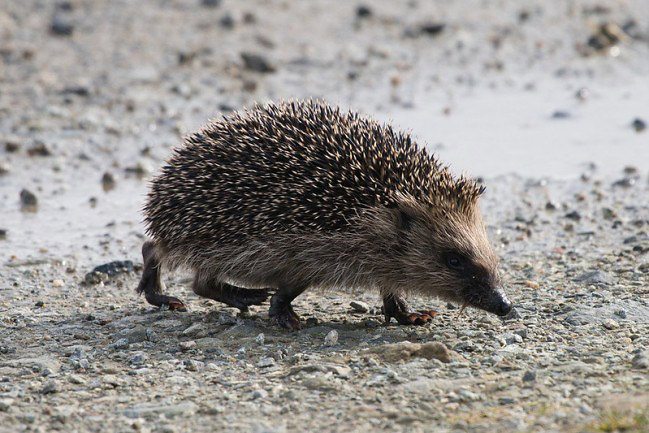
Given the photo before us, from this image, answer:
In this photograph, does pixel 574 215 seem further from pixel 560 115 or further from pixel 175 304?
pixel 175 304

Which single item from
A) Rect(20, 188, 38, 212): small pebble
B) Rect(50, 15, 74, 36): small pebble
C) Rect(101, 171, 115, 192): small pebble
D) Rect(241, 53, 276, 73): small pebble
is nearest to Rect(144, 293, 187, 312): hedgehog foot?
Rect(20, 188, 38, 212): small pebble

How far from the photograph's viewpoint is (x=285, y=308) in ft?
27.5

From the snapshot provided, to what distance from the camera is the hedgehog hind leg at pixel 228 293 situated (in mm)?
8750

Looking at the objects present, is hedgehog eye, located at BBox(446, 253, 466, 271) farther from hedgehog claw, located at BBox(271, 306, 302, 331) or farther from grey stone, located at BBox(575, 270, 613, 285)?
grey stone, located at BBox(575, 270, 613, 285)

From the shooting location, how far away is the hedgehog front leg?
27.2ft

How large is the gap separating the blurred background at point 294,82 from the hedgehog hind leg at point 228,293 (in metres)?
2.49

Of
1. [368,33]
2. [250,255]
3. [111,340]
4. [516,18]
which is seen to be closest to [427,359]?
[250,255]

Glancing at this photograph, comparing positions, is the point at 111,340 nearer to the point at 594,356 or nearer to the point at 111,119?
the point at 594,356

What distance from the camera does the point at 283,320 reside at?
8.30m

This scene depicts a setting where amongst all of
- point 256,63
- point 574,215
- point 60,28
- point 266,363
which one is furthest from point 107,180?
point 60,28

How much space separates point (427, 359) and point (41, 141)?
7.83 m

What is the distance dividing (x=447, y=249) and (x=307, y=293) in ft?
5.73

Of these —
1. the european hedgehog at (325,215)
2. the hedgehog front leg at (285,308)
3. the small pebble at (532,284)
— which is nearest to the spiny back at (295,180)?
the european hedgehog at (325,215)

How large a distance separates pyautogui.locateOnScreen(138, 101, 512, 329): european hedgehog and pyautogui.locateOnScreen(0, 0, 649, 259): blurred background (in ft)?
9.51
